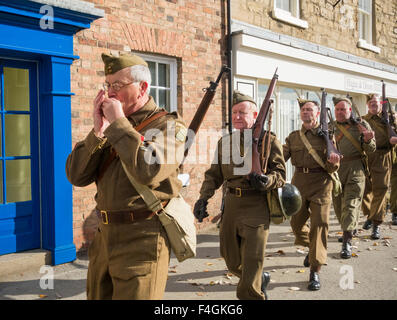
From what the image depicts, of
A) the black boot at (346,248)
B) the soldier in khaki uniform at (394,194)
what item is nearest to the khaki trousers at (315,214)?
the black boot at (346,248)

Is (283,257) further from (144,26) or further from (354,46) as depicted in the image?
(354,46)

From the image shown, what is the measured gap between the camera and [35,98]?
5.61 metres

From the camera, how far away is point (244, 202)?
4.03m

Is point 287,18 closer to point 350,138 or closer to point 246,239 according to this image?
point 350,138

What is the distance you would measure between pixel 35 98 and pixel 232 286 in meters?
3.62

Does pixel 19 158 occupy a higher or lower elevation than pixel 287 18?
lower

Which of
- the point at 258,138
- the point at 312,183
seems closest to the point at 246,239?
the point at 258,138

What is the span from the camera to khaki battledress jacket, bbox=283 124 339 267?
505 centimetres

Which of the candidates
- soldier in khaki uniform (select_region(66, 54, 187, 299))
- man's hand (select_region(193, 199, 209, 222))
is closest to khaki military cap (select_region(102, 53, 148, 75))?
soldier in khaki uniform (select_region(66, 54, 187, 299))

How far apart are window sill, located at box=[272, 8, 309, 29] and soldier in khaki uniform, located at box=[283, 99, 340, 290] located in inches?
181

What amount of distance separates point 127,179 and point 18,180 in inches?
145

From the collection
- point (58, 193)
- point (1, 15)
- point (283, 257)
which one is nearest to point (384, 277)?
point (283, 257)

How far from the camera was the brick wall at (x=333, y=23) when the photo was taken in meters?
8.89

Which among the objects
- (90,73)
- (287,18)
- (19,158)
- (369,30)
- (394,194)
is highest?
(369,30)
